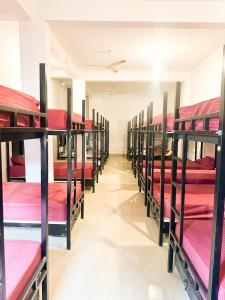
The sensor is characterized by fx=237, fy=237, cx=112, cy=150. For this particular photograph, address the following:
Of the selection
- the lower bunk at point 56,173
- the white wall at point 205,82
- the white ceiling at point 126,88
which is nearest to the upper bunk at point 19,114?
the lower bunk at point 56,173

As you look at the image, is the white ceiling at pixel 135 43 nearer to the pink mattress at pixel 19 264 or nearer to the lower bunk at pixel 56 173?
the lower bunk at pixel 56 173

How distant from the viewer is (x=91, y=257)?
2039 millimetres

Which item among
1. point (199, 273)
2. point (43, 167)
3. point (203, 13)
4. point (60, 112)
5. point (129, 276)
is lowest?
point (129, 276)

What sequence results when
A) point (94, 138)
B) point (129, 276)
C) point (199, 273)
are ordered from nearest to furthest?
point (199, 273) → point (129, 276) → point (94, 138)

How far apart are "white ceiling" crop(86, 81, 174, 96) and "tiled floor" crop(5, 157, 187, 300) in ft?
18.9

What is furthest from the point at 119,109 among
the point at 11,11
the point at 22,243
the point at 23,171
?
the point at 22,243

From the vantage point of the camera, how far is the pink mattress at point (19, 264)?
1.03 metres

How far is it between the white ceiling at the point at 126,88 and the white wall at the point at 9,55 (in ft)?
11.5

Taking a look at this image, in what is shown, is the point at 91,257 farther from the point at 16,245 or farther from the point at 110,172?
the point at 110,172

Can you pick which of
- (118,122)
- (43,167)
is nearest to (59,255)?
(43,167)

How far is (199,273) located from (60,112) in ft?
5.33

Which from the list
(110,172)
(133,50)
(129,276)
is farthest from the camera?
(110,172)

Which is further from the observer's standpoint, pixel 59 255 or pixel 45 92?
pixel 59 255

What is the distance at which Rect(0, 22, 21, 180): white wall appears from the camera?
3.84m
